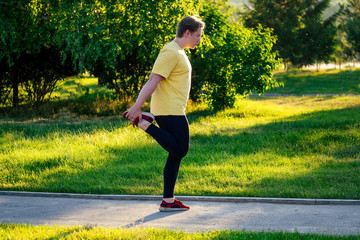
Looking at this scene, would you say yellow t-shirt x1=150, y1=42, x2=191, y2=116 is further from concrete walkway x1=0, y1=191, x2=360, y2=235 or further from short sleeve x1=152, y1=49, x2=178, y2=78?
concrete walkway x1=0, y1=191, x2=360, y2=235

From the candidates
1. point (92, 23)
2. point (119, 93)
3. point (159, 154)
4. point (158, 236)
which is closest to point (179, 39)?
point (158, 236)

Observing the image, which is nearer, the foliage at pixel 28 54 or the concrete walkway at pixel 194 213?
the concrete walkway at pixel 194 213

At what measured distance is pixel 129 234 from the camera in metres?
4.12

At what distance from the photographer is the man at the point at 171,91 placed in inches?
180

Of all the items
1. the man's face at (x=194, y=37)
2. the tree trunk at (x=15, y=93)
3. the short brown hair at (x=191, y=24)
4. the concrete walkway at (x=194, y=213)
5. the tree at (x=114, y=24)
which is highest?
the tree at (x=114, y=24)

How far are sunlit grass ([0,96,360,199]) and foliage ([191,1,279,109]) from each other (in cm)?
211

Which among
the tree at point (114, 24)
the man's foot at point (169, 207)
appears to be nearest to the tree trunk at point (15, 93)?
the tree at point (114, 24)

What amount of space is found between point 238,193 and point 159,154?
2.65 m

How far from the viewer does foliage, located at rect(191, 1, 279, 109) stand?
13195 millimetres

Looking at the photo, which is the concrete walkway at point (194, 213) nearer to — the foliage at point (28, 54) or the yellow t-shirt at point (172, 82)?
the yellow t-shirt at point (172, 82)

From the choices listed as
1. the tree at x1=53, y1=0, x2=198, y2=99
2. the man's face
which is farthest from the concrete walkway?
the tree at x1=53, y1=0, x2=198, y2=99

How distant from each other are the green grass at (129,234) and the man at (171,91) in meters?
0.98

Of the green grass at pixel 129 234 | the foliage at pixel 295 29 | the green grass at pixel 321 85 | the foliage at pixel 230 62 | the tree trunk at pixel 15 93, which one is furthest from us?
the foliage at pixel 295 29

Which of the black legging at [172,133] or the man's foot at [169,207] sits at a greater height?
the black legging at [172,133]
